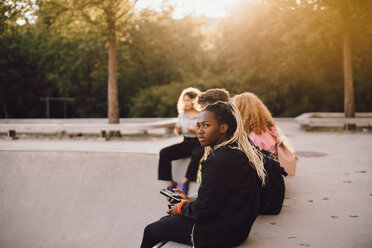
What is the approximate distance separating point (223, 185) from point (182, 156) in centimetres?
462

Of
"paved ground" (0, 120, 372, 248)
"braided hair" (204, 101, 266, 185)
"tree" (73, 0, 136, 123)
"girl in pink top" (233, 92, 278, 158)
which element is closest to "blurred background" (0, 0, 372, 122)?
"tree" (73, 0, 136, 123)

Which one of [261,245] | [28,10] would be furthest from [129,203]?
[28,10]

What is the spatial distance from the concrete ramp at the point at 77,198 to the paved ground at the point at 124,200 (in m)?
0.02

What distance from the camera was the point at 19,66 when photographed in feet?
84.8

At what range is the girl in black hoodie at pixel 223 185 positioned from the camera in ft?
10.6

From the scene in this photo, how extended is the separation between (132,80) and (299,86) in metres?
11.0

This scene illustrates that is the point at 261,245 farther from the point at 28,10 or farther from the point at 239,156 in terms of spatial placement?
the point at 28,10

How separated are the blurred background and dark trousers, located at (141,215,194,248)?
12866 millimetres

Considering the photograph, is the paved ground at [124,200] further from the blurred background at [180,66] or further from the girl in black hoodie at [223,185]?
the blurred background at [180,66]

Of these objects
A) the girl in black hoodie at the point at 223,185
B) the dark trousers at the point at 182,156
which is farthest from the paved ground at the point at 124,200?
the girl in black hoodie at the point at 223,185

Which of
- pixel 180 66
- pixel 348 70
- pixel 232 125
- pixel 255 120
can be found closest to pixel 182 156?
pixel 255 120

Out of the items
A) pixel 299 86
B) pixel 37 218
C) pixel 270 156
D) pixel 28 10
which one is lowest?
pixel 37 218

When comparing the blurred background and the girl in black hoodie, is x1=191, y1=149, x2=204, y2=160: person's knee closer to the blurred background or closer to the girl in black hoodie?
the girl in black hoodie

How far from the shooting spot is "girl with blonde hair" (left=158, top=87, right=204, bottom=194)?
290 inches
